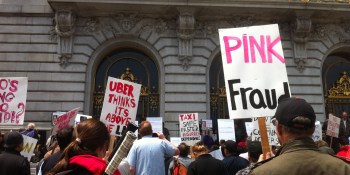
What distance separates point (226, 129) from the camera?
49.5 feet

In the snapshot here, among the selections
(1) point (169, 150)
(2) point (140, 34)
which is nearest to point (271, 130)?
(1) point (169, 150)

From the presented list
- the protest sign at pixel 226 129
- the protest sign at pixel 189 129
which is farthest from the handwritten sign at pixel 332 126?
the protest sign at pixel 189 129

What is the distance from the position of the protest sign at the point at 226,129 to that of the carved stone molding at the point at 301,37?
5958 mm

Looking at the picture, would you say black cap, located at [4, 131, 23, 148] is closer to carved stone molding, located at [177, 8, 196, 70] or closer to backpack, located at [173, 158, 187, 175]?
backpack, located at [173, 158, 187, 175]

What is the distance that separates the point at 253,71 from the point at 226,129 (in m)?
10.2

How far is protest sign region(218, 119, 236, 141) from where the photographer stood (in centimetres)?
1492

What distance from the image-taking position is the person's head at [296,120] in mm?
2273

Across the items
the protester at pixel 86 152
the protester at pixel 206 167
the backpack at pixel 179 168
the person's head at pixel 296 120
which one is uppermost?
the person's head at pixel 296 120

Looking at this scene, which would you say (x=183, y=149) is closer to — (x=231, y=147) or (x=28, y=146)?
(x=231, y=147)

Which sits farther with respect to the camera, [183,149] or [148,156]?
[183,149]

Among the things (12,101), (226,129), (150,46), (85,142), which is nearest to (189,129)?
(226,129)

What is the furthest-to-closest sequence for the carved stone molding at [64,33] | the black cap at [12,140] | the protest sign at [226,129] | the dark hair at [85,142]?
the carved stone molding at [64,33] → the protest sign at [226,129] → the black cap at [12,140] → the dark hair at [85,142]

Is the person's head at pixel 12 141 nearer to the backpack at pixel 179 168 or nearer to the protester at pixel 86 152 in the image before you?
the protester at pixel 86 152

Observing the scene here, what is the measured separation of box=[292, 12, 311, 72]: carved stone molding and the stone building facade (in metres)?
0.05
